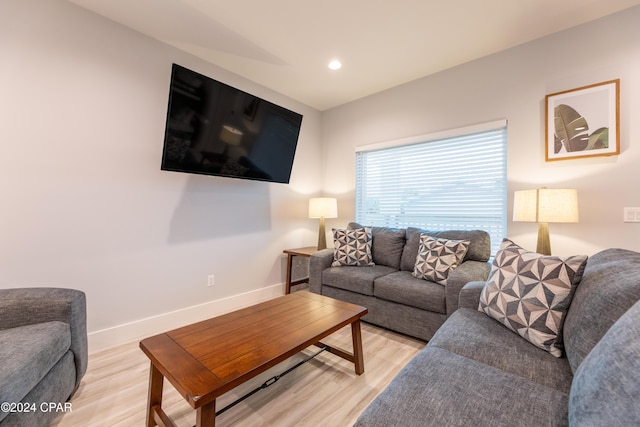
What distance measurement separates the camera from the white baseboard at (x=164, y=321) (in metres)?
2.17

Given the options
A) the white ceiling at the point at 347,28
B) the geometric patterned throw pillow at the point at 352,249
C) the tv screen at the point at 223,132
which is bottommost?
the geometric patterned throw pillow at the point at 352,249

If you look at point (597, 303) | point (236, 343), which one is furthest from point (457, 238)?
point (236, 343)

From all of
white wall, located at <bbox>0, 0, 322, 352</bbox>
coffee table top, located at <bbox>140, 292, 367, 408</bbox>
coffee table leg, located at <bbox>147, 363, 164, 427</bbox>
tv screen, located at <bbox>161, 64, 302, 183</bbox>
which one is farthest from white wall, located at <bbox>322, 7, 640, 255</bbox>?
coffee table leg, located at <bbox>147, 363, 164, 427</bbox>

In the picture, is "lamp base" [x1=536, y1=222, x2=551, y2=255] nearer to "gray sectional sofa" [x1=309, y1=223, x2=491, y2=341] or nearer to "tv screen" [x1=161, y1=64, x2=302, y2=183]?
"gray sectional sofa" [x1=309, y1=223, x2=491, y2=341]

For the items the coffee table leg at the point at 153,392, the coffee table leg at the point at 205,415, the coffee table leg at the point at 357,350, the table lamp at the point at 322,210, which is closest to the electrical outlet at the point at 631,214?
the coffee table leg at the point at 357,350

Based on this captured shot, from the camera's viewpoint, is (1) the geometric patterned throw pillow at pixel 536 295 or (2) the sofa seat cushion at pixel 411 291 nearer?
(1) the geometric patterned throw pillow at pixel 536 295

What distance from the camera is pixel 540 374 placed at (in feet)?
3.57

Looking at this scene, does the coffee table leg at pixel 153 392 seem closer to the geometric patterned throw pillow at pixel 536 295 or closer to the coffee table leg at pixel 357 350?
the coffee table leg at pixel 357 350

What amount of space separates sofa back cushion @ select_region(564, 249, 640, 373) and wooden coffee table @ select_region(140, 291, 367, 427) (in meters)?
1.06

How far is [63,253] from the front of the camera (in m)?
2.02

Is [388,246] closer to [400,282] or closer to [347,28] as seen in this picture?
[400,282]

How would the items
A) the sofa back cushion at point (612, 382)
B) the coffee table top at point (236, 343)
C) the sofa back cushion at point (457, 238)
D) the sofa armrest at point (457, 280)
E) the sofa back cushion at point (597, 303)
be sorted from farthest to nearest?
the sofa back cushion at point (457, 238)
the sofa armrest at point (457, 280)
the coffee table top at point (236, 343)
the sofa back cushion at point (597, 303)
the sofa back cushion at point (612, 382)

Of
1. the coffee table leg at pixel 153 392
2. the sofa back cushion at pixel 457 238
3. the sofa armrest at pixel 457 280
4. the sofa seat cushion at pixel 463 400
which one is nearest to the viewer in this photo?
the sofa seat cushion at pixel 463 400

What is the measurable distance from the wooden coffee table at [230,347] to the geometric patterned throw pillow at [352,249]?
39.4 inches
